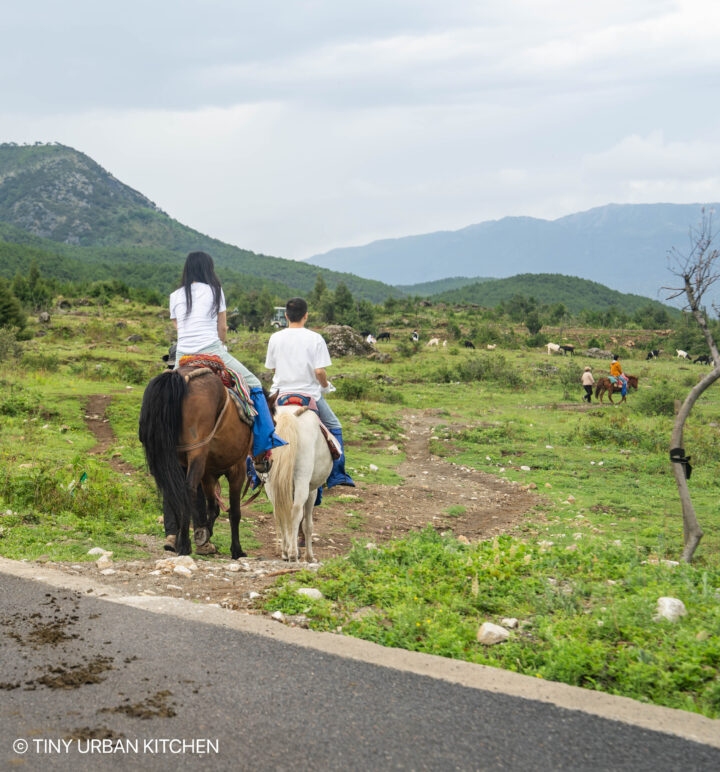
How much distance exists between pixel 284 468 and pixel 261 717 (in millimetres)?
3732

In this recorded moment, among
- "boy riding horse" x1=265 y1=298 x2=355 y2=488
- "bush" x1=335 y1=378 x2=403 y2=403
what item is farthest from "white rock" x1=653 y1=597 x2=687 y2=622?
"bush" x1=335 y1=378 x2=403 y2=403

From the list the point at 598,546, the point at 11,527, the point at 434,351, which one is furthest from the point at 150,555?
the point at 434,351

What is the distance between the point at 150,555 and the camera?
624cm

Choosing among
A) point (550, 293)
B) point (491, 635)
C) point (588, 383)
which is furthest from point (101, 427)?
point (550, 293)

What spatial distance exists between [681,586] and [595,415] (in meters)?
15.4

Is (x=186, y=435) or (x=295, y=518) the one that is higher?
(x=186, y=435)

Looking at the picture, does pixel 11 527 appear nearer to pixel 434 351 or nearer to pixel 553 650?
pixel 553 650

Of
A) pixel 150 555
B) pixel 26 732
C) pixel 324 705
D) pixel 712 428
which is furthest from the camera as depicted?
pixel 712 428

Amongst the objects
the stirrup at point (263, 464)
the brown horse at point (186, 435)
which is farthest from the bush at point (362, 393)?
the brown horse at point (186, 435)

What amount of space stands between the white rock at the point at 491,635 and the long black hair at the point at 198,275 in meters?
4.12

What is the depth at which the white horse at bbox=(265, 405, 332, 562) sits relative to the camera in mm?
6691

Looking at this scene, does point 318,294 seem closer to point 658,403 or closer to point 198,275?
point 658,403

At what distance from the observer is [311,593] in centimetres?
477

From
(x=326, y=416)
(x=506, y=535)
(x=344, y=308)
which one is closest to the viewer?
(x=326, y=416)
